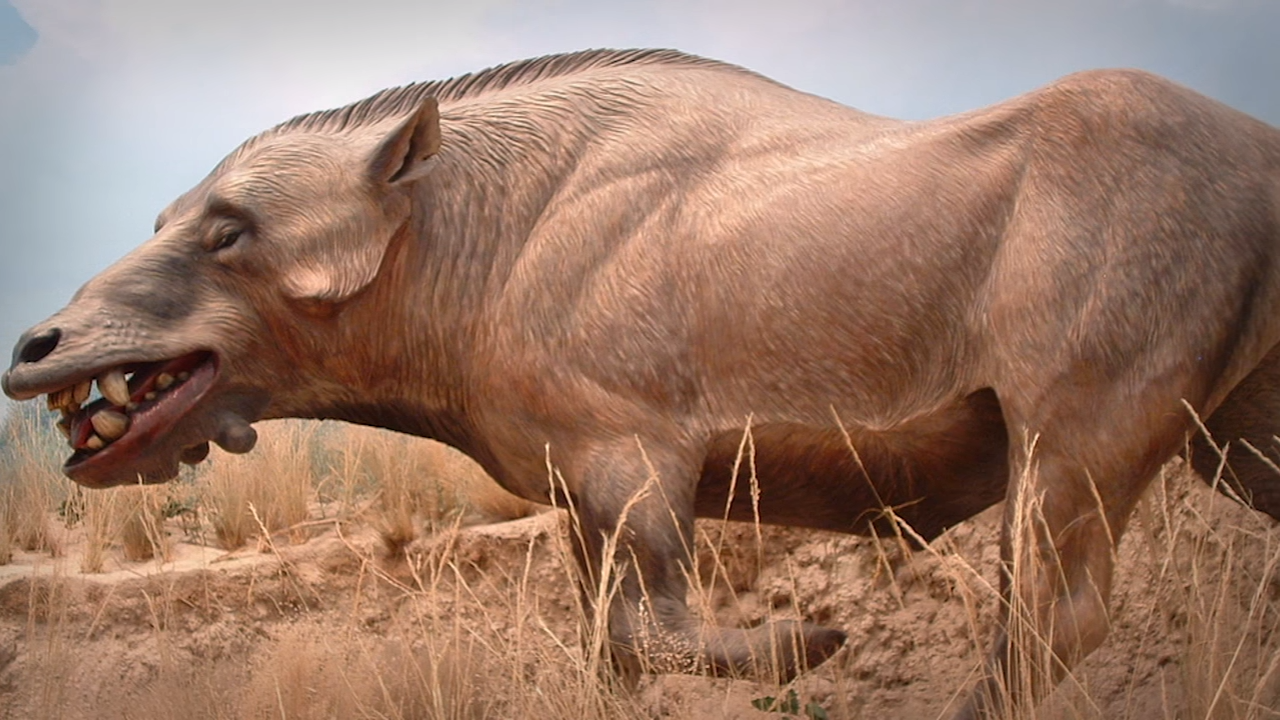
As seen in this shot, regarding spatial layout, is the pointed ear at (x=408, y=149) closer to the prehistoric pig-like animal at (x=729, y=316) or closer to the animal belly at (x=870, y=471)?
the prehistoric pig-like animal at (x=729, y=316)

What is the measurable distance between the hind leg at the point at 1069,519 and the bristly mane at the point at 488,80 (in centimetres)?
120

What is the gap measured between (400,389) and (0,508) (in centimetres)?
247

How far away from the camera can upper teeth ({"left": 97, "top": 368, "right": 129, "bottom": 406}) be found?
2.43m

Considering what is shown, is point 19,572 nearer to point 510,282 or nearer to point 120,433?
point 120,433

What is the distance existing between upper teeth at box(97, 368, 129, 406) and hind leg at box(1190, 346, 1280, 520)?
218cm

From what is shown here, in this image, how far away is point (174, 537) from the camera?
14.9ft

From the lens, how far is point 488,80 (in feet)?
9.54

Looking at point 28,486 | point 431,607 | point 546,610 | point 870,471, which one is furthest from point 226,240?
point 28,486

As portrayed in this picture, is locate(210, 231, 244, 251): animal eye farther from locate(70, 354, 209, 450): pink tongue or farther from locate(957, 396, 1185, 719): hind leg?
locate(957, 396, 1185, 719): hind leg

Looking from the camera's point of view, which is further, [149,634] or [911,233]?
[149,634]

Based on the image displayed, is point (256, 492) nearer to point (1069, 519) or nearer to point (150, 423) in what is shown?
point (150, 423)

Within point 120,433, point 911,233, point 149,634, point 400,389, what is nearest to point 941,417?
point 911,233

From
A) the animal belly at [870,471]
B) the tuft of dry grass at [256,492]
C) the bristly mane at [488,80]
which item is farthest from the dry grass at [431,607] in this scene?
the bristly mane at [488,80]

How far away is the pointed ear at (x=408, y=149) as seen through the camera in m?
2.52
